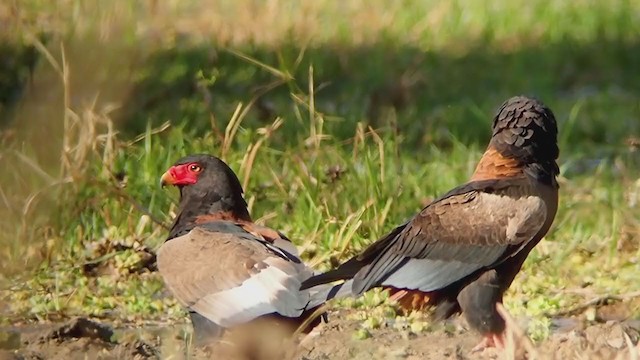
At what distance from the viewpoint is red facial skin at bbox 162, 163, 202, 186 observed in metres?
6.17

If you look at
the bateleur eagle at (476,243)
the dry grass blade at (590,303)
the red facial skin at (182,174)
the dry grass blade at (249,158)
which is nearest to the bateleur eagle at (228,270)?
the red facial skin at (182,174)

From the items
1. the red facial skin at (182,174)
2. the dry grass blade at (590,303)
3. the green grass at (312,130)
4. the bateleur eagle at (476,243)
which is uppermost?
the bateleur eagle at (476,243)

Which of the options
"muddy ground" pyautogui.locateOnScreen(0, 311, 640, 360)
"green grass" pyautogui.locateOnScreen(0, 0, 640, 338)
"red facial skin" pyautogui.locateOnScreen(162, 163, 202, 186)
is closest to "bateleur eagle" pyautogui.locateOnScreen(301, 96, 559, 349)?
"muddy ground" pyautogui.locateOnScreen(0, 311, 640, 360)

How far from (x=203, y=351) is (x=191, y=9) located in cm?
709

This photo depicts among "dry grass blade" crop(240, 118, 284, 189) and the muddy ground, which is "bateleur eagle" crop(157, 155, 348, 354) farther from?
"dry grass blade" crop(240, 118, 284, 189)

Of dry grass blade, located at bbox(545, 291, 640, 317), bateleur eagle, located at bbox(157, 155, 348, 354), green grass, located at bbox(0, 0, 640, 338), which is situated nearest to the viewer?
bateleur eagle, located at bbox(157, 155, 348, 354)

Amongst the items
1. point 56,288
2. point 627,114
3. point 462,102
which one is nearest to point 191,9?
point 462,102

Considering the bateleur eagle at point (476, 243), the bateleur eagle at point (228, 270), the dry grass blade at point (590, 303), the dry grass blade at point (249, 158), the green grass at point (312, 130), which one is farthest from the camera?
the dry grass blade at point (249, 158)

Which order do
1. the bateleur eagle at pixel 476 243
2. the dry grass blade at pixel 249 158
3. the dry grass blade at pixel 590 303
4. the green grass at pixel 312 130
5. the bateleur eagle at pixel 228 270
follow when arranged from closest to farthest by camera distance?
the bateleur eagle at pixel 228 270
the bateleur eagle at pixel 476 243
the green grass at pixel 312 130
the dry grass blade at pixel 590 303
the dry grass blade at pixel 249 158

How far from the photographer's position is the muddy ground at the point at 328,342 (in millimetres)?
5250

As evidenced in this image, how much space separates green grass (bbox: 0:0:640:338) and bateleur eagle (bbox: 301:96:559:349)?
12.3 inches

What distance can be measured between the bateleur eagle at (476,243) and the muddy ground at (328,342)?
14 cm

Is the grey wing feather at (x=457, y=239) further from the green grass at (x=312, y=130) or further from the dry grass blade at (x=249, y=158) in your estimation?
the dry grass blade at (x=249, y=158)

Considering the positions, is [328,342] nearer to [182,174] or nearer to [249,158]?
[182,174]
